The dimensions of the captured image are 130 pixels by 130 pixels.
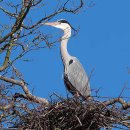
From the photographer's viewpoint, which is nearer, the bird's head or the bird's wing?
the bird's wing

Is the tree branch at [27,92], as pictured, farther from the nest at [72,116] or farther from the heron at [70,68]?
the heron at [70,68]

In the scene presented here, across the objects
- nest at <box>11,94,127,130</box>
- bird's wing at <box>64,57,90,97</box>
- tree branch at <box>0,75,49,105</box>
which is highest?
bird's wing at <box>64,57,90,97</box>

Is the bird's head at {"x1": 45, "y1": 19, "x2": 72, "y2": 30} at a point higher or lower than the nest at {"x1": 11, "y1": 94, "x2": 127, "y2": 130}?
higher

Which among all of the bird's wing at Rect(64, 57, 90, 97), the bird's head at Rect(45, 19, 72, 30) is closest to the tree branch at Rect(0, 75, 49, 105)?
the bird's wing at Rect(64, 57, 90, 97)

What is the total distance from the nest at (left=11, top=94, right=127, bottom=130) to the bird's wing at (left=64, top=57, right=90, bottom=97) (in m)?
2.76

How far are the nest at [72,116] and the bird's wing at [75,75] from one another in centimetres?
276

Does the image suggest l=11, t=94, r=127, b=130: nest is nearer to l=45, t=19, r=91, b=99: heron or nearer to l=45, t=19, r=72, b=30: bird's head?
l=45, t=19, r=91, b=99: heron

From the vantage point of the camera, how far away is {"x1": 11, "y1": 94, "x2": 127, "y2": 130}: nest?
6555 mm

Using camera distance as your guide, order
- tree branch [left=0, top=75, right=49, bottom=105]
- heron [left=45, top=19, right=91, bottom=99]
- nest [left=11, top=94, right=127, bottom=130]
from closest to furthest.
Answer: nest [left=11, top=94, right=127, bottom=130], tree branch [left=0, top=75, right=49, bottom=105], heron [left=45, top=19, right=91, bottom=99]

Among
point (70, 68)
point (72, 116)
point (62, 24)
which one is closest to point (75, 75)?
point (70, 68)

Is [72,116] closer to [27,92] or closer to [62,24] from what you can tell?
[27,92]

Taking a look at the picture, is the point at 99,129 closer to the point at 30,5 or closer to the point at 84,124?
the point at 84,124

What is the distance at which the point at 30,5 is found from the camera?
26.6 feet

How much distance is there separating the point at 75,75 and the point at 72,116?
3.33 metres
